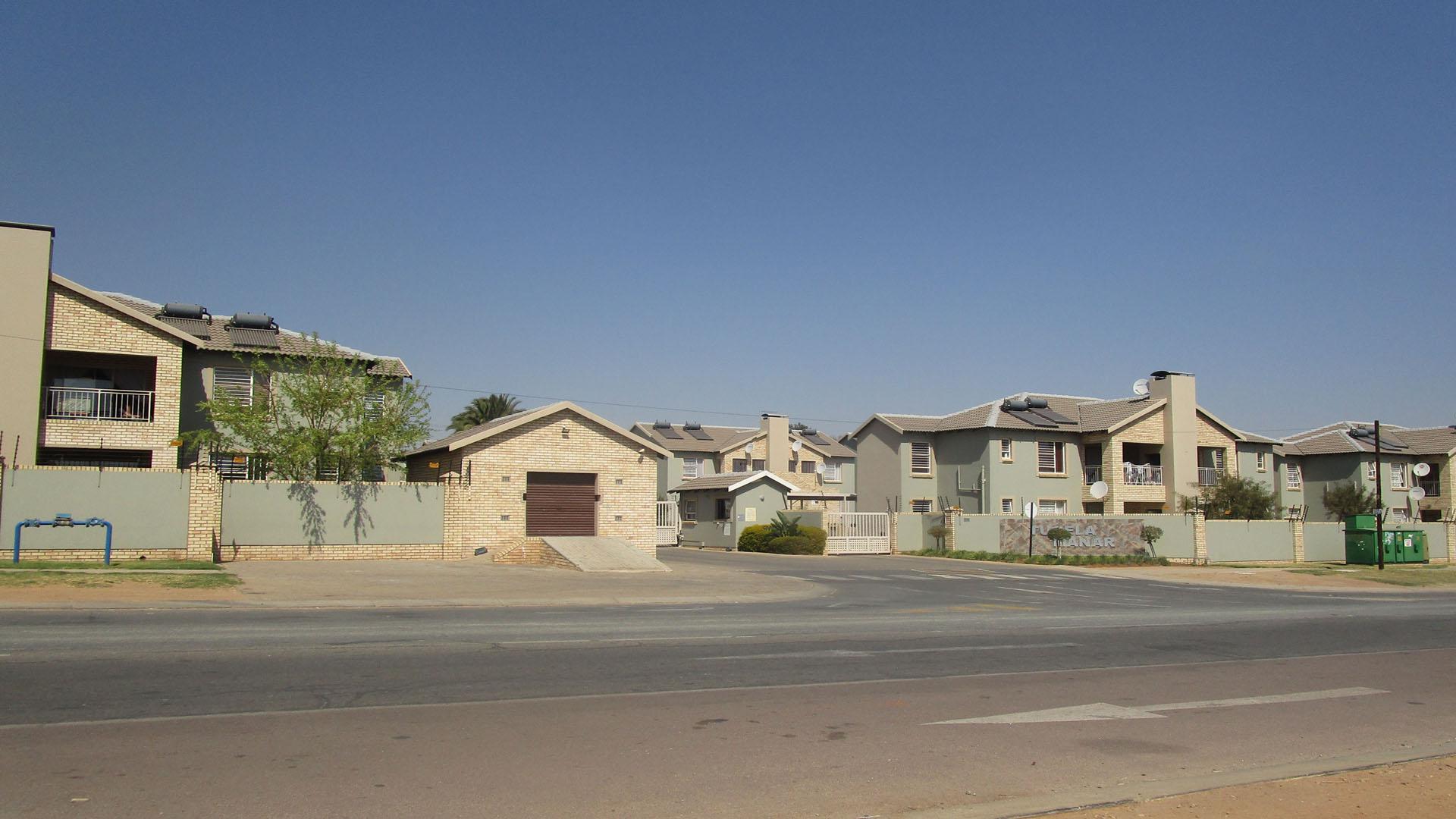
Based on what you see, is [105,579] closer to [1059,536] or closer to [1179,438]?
[1059,536]

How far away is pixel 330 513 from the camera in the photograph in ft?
96.5

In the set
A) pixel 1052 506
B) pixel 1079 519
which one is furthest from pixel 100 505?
pixel 1052 506

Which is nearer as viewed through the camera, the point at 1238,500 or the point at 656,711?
the point at 656,711

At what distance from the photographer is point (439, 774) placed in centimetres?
707

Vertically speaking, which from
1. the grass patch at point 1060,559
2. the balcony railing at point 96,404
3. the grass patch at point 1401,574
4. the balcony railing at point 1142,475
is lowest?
the grass patch at point 1401,574

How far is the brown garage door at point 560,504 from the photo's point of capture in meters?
32.9

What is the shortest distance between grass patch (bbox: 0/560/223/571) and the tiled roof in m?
8.98

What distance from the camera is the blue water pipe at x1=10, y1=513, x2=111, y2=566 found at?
77.9 feet

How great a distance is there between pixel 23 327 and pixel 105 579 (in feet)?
44.3

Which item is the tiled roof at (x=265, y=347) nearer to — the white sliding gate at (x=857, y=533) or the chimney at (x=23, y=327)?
the chimney at (x=23, y=327)

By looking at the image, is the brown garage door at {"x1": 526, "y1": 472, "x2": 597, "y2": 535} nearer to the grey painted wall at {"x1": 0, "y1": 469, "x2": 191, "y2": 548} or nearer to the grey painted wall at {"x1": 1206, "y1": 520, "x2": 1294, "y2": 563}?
the grey painted wall at {"x1": 0, "y1": 469, "x2": 191, "y2": 548}

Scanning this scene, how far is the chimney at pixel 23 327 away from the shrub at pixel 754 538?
27274 mm

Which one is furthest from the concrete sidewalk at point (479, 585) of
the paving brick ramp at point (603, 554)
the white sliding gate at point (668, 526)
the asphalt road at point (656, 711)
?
the white sliding gate at point (668, 526)

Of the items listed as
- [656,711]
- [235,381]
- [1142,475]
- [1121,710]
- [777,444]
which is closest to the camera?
[656,711]
